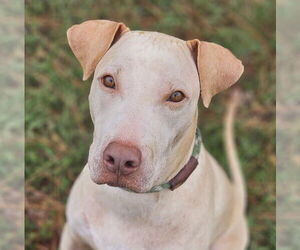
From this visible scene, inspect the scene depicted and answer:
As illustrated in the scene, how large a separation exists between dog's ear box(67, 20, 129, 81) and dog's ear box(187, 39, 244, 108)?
0.35 metres

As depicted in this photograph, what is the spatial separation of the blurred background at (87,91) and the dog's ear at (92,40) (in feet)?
5.18

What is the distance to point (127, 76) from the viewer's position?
212 cm

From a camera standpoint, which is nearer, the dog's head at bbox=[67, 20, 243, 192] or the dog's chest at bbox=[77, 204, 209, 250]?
the dog's head at bbox=[67, 20, 243, 192]

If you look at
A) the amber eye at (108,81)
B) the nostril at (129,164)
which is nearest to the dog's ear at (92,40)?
the amber eye at (108,81)

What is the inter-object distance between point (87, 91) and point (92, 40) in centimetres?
169

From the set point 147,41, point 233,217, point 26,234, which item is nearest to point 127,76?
point 147,41

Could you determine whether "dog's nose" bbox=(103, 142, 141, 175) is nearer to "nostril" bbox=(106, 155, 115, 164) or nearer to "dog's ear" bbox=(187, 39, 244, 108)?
"nostril" bbox=(106, 155, 115, 164)

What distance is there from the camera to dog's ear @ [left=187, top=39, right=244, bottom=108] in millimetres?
Result: 2252

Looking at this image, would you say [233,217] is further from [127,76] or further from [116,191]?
[127,76]

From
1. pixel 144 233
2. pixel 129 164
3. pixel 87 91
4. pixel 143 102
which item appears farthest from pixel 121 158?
pixel 87 91

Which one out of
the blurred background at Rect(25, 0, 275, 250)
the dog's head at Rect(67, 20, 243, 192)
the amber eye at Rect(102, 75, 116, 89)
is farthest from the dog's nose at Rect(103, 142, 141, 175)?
the blurred background at Rect(25, 0, 275, 250)

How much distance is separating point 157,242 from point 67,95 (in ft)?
5.60

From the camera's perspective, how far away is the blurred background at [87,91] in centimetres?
375

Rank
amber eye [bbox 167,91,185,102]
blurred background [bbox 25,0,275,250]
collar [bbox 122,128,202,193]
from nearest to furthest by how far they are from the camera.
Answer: amber eye [bbox 167,91,185,102], collar [bbox 122,128,202,193], blurred background [bbox 25,0,275,250]
